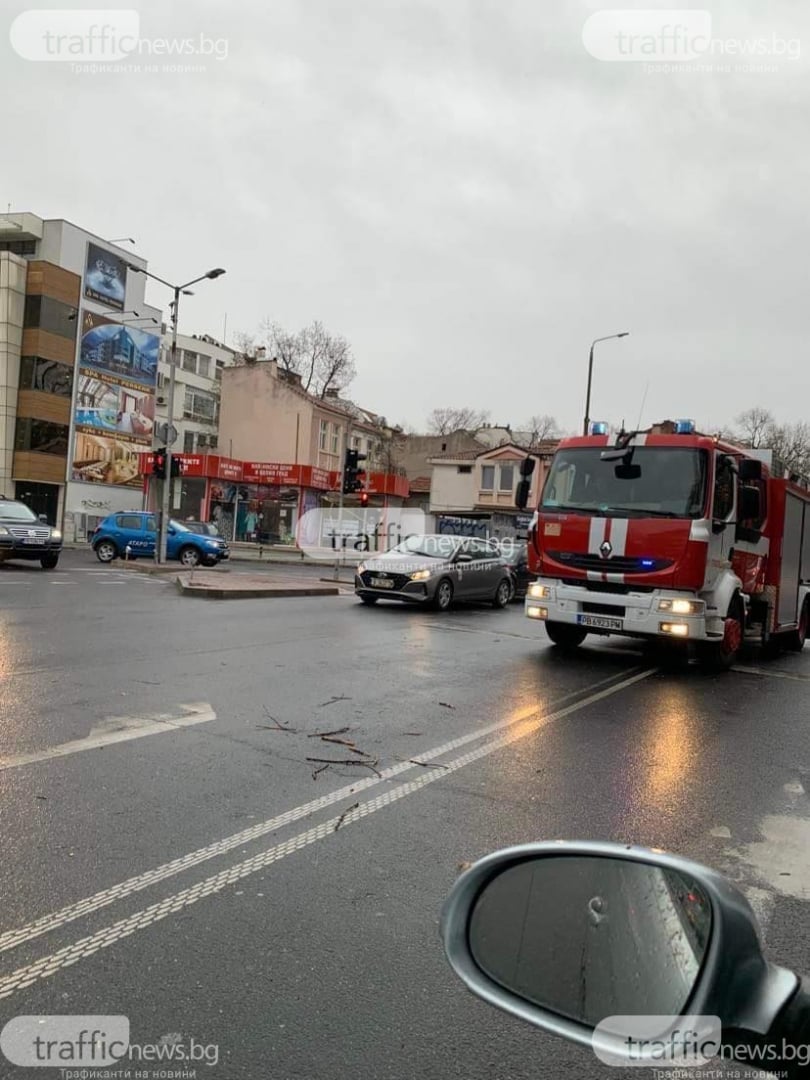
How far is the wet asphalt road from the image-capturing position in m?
2.44

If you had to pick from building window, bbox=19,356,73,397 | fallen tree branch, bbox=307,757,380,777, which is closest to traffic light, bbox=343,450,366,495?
fallen tree branch, bbox=307,757,380,777

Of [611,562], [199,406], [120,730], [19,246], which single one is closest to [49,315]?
[19,246]

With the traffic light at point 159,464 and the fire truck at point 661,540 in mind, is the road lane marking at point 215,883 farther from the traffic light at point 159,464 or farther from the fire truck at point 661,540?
the traffic light at point 159,464

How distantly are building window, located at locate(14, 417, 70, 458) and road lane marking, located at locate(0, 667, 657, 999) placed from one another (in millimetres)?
44807

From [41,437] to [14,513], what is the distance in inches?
1036

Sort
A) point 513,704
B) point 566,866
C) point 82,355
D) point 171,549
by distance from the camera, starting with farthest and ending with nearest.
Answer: point 82,355 < point 171,549 < point 513,704 < point 566,866

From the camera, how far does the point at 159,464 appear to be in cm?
2536

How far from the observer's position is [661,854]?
1.38m

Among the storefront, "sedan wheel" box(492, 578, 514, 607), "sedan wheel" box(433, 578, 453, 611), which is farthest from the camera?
the storefront

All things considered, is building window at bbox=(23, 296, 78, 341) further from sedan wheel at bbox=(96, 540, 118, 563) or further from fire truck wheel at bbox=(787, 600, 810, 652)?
fire truck wheel at bbox=(787, 600, 810, 652)

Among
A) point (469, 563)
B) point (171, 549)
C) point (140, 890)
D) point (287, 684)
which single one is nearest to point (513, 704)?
point (287, 684)

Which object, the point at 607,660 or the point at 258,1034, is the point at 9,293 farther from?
the point at 258,1034

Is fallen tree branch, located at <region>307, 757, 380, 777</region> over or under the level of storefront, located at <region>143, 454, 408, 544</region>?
under

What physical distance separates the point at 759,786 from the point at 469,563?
472 inches
